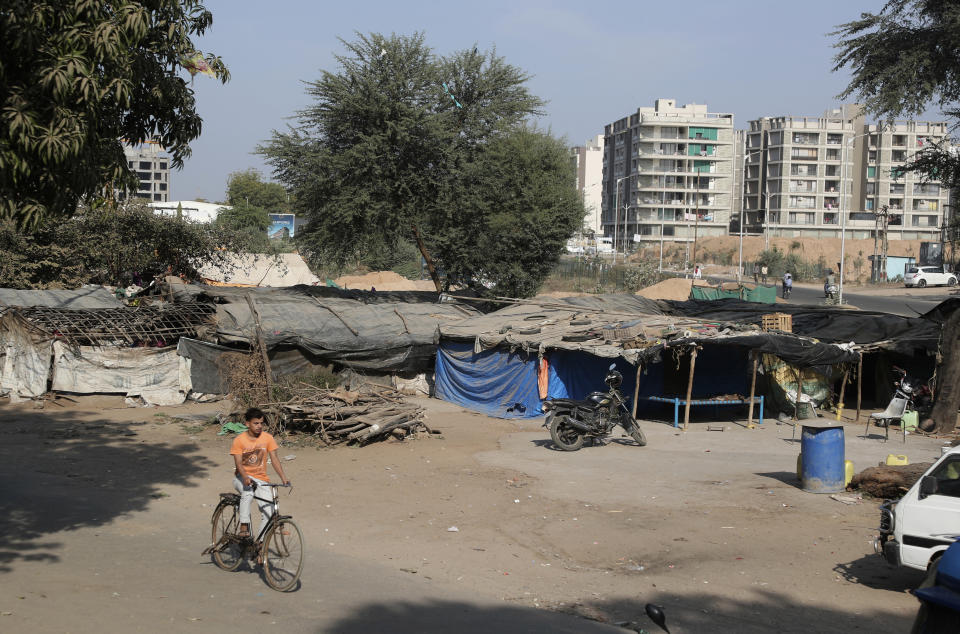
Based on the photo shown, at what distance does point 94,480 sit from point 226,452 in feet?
9.26

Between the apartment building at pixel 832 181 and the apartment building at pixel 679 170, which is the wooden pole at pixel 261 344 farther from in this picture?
the apartment building at pixel 832 181

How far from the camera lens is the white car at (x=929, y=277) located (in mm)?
61094

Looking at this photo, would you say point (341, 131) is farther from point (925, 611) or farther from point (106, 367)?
point (925, 611)

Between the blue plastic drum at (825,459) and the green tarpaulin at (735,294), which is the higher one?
the green tarpaulin at (735,294)

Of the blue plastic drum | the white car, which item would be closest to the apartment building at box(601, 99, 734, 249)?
the white car

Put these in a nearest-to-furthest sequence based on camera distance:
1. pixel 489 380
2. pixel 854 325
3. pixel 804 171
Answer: pixel 489 380, pixel 854 325, pixel 804 171

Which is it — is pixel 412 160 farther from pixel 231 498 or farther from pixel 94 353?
pixel 231 498

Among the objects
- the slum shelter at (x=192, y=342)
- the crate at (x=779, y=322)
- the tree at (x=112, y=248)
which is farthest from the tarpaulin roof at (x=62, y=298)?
the crate at (x=779, y=322)

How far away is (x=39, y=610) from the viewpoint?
271 inches

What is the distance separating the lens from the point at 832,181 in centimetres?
10919

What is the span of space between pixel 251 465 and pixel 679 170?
10641 cm

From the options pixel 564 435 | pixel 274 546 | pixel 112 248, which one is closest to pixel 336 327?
pixel 564 435

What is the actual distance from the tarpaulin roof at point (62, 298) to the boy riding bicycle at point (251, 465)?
1702 cm

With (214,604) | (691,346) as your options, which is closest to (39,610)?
(214,604)
